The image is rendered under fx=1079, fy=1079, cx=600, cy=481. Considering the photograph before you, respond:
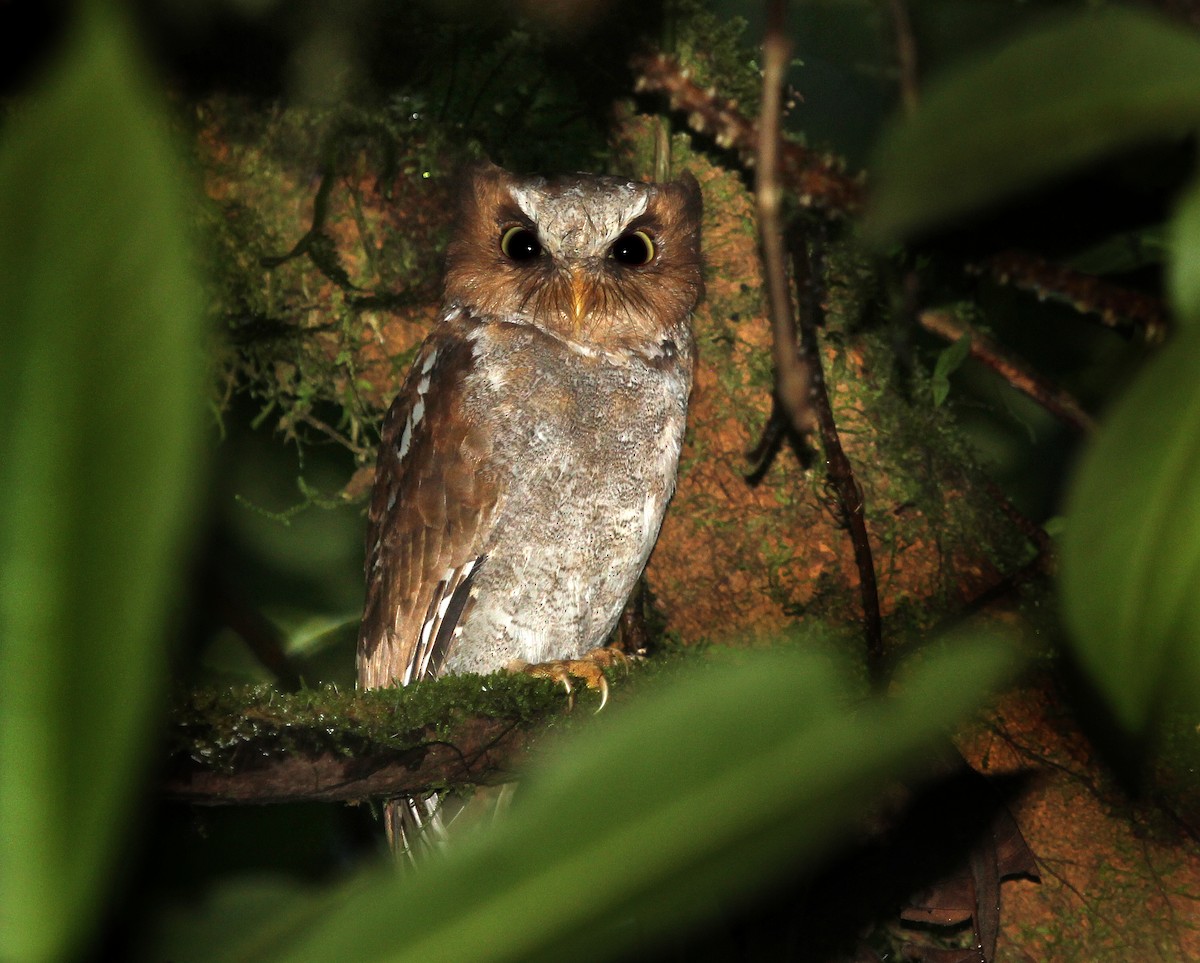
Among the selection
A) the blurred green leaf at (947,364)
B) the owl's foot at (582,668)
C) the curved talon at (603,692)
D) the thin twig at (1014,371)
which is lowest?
the owl's foot at (582,668)

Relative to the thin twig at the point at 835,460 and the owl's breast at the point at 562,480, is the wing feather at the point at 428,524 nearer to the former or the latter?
the owl's breast at the point at 562,480

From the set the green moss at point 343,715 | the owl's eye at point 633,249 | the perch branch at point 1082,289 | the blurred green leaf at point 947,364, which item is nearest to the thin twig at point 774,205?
the perch branch at point 1082,289

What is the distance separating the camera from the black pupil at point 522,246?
2.18 metres

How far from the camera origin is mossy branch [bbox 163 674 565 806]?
130 centimetres

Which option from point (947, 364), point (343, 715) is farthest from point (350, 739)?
point (947, 364)

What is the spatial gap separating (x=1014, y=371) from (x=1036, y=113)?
129 cm

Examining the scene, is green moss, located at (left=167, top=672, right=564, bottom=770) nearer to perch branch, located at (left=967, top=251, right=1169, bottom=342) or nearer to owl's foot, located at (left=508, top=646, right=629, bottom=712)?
owl's foot, located at (left=508, top=646, right=629, bottom=712)

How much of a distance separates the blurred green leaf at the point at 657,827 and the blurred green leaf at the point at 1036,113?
0.49ft

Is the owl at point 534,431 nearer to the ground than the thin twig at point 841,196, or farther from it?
nearer to the ground

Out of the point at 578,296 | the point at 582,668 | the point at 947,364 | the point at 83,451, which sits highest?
the point at 83,451

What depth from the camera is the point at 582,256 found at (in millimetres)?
2148

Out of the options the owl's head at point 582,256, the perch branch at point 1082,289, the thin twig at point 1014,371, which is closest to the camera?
the perch branch at point 1082,289

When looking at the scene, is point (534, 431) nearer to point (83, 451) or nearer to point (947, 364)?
point (947, 364)

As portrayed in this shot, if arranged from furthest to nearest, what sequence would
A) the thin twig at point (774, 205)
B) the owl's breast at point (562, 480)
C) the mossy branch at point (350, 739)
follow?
the owl's breast at point (562, 480) < the mossy branch at point (350, 739) < the thin twig at point (774, 205)
